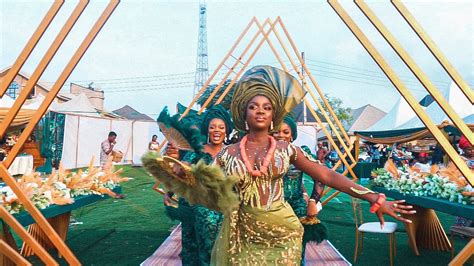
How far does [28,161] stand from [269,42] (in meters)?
8.55

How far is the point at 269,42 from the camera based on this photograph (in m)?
7.00

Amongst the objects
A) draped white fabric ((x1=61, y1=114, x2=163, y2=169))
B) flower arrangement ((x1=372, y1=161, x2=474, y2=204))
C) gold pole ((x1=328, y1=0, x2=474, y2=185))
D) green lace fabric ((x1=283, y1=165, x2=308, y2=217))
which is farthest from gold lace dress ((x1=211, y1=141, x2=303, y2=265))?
draped white fabric ((x1=61, y1=114, x2=163, y2=169))

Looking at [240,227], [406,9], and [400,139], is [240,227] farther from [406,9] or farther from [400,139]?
[400,139]

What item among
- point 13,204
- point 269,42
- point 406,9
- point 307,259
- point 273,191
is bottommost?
point 307,259

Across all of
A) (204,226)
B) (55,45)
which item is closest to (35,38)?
(55,45)

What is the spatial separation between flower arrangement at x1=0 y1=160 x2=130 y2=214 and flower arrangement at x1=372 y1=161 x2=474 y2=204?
134 inches

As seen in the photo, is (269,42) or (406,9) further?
(269,42)

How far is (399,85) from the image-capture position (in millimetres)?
2768

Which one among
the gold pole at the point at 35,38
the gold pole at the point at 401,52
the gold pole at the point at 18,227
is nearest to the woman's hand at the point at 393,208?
the gold pole at the point at 401,52

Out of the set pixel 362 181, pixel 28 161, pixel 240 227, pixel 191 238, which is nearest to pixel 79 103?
pixel 28 161

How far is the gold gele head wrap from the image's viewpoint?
99.6 inches

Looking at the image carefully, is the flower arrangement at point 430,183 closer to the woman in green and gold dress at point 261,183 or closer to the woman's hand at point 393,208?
the woman's hand at point 393,208

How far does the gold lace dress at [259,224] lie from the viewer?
231 cm

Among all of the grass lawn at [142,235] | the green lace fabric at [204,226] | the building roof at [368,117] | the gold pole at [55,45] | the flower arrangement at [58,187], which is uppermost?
the building roof at [368,117]
